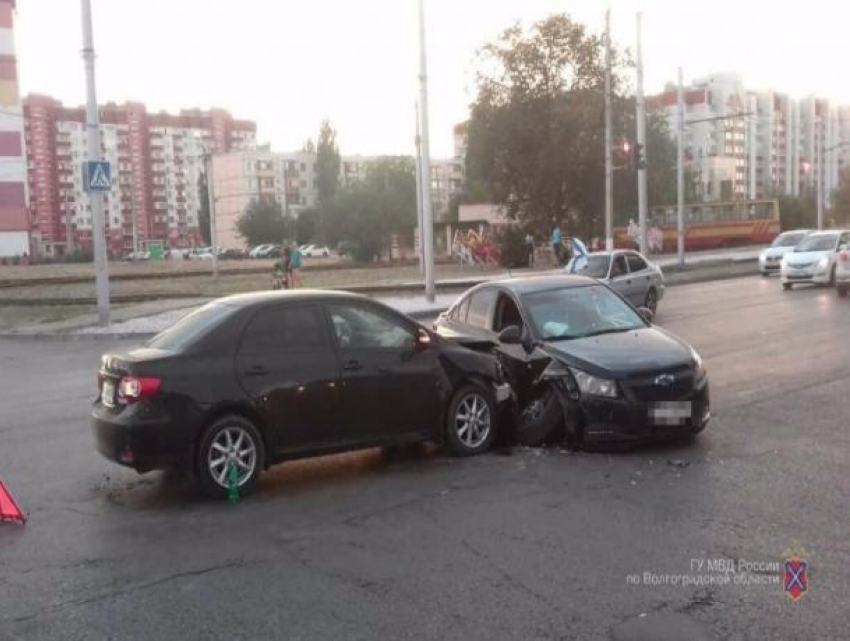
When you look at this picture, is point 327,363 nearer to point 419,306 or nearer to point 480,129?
point 419,306

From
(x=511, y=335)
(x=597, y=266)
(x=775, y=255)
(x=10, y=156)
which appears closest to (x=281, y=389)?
(x=511, y=335)

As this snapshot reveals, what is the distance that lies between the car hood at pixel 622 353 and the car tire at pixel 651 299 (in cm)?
1153

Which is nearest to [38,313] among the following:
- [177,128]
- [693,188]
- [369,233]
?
[369,233]

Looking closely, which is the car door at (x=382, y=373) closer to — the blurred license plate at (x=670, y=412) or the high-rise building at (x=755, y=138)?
the blurred license plate at (x=670, y=412)

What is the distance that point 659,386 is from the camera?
289 inches

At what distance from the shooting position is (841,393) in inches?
378

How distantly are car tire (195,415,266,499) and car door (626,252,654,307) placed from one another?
1379 centimetres

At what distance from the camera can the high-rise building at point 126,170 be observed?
12962 centimetres

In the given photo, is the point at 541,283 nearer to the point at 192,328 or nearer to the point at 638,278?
the point at 192,328

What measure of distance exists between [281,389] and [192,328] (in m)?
0.88

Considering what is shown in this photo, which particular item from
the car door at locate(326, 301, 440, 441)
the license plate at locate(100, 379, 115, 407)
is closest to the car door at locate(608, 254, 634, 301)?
the car door at locate(326, 301, 440, 441)

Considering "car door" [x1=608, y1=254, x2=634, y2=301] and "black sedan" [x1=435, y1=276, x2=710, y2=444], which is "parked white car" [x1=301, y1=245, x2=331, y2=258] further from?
"black sedan" [x1=435, y1=276, x2=710, y2=444]

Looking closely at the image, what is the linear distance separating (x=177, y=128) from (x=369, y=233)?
9747cm

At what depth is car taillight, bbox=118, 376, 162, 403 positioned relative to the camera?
630 centimetres
